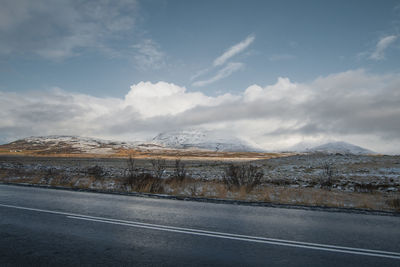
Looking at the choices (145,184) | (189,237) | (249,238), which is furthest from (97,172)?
(249,238)

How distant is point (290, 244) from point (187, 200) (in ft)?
22.1

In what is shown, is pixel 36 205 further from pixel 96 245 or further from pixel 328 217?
pixel 328 217

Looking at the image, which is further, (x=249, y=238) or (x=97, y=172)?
(x=97, y=172)

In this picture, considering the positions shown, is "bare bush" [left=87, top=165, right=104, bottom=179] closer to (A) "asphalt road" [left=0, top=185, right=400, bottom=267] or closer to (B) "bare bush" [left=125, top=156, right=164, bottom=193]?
(B) "bare bush" [left=125, top=156, right=164, bottom=193]

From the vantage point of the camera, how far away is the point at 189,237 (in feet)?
19.8

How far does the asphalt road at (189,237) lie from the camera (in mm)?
4750

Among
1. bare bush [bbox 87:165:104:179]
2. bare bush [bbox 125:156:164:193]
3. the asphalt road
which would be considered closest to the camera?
the asphalt road

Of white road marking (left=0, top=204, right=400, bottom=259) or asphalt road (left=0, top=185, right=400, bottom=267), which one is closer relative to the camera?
asphalt road (left=0, top=185, right=400, bottom=267)

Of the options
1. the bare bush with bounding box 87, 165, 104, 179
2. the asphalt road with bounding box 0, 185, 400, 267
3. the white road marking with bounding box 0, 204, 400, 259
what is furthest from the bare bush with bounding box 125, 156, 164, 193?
the white road marking with bounding box 0, 204, 400, 259

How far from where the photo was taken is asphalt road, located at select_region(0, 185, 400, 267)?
15.6ft

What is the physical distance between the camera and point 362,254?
5113mm

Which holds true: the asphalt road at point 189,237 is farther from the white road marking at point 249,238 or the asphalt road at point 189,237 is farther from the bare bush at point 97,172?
the bare bush at point 97,172

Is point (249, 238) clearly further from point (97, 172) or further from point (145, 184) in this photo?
point (97, 172)

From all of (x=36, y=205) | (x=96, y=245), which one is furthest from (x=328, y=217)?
(x=36, y=205)
